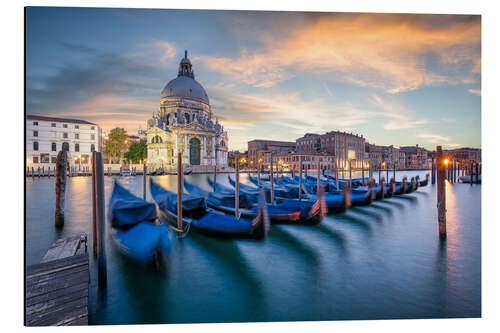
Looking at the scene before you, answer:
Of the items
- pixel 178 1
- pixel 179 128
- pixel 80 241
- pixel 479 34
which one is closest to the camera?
pixel 178 1

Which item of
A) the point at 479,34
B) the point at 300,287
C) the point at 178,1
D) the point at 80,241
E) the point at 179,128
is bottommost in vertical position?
the point at 300,287

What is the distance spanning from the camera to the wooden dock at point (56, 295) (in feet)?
3.59

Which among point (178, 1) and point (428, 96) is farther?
point (428, 96)

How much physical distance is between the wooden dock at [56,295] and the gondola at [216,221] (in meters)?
1.14

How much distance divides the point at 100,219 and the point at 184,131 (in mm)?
16670

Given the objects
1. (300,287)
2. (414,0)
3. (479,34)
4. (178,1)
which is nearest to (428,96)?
(479,34)

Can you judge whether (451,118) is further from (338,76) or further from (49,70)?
(49,70)

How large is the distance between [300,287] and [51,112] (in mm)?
2568

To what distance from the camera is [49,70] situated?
5.64 ft

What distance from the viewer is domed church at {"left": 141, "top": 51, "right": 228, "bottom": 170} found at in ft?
57.0

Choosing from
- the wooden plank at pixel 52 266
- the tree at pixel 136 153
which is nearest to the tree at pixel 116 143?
the tree at pixel 136 153

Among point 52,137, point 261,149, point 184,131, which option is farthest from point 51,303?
point 261,149

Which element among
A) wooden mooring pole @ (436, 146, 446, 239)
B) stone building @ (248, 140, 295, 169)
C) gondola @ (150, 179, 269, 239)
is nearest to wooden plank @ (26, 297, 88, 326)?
gondola @ (150, 179, 269, 239)

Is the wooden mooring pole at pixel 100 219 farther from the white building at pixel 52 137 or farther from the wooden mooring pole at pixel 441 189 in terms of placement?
the wooden mooring pole at pixel 441 189
